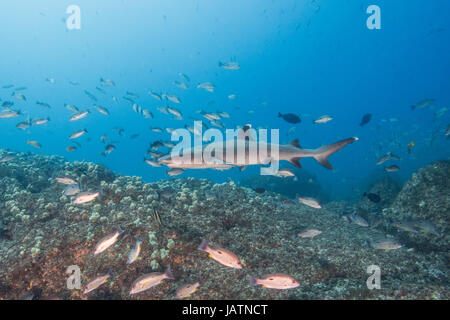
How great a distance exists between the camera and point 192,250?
19.1 ft

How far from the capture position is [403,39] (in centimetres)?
11544

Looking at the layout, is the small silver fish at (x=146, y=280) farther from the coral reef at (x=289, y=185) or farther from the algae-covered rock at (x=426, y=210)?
the coral reef at (x=289, y=185)

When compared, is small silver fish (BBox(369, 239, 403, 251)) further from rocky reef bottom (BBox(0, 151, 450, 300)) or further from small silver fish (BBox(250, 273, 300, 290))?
small silver fish (BBox(250, 273, 300, 290))

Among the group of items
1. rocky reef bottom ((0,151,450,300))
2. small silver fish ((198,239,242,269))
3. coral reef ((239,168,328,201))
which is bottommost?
coral reef ((239,168,328,201))

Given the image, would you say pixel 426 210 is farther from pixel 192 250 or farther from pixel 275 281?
pixel 192 250

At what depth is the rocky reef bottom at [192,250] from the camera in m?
4.89

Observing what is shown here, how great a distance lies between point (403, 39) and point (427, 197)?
498 feet

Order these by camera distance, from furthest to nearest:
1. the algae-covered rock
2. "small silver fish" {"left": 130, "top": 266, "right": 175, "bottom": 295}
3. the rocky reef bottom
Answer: the algae-covered rock < the rocky reef bottom < "small silver fish" {"left": 130, "top": 266, "right": 175, "bottom": 295}

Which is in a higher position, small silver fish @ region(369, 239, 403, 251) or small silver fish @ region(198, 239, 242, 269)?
small silver fish @ region(198, 239, 242, 269)

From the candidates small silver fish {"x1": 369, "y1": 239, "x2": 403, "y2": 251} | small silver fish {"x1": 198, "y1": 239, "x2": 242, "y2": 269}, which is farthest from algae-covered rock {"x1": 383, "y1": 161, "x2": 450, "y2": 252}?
small silver fish {"x1": 198, "y1": 239, "x2": 242, "y2": 269}

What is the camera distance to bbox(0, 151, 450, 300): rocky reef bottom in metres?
4.89

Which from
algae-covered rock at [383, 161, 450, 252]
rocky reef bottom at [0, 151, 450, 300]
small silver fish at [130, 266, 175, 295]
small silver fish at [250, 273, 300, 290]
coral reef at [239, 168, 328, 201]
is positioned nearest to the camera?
small silver fish at [250, 273, 300, 290]
